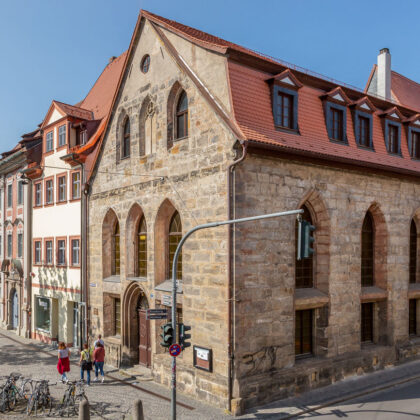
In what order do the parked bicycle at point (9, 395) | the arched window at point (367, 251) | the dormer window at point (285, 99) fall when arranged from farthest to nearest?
1. the arched window at point (367, 251)
2. the dormer window at point (285, 99)
3. the parked bicycle at point (9, 395)

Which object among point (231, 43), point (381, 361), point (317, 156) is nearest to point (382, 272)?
point (381, 361)

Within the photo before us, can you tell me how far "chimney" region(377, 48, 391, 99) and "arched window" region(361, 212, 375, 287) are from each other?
8.54 m

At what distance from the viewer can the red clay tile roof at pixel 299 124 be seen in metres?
14.2

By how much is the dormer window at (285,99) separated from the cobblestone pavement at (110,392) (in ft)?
30.3

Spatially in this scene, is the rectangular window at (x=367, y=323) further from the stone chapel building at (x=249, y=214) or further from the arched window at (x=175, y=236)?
the arched window at (x=175, y=236)

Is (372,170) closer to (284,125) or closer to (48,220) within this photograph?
(284,125)

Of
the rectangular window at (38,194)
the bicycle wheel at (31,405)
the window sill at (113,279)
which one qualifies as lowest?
the bicycle wheel at (31,405)

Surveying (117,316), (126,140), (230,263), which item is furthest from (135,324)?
(126,140)

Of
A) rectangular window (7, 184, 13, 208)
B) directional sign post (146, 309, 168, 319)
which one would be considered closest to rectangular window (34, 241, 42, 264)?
rectangular window (7, 184, 13, 208)

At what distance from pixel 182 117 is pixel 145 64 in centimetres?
334

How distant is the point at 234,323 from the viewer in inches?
527

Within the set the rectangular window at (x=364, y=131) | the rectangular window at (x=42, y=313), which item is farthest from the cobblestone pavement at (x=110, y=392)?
the rectangular window at (x=364, y=131)

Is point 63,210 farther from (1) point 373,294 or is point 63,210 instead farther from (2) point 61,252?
(1) point 373,294

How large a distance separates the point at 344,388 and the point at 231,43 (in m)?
14.0
